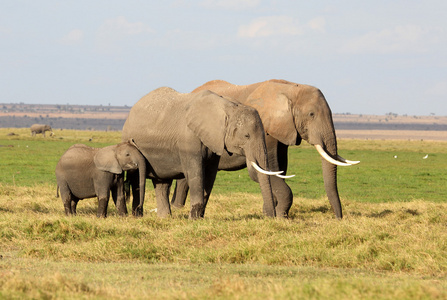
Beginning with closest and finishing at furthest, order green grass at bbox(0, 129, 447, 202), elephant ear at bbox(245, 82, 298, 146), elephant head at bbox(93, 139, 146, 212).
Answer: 1. elephant head at bbox(93, 139, 146, 212)
2. elephant ear at bbox(245, 82, 298, 146)
3. green grass at bbox(0, 129, 447, 202)

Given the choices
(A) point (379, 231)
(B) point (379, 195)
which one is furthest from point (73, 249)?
(B) point (379, 195)

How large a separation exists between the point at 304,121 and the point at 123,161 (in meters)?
3.61

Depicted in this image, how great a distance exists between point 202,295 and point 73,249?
3.66 meters

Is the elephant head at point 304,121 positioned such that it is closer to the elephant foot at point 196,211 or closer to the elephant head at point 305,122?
the elephant head at point 305,122

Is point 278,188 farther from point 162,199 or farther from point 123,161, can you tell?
point 123,161

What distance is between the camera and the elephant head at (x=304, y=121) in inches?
551

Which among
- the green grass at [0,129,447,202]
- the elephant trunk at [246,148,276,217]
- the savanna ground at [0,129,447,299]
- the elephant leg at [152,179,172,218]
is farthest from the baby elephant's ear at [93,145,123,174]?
the green grass at [0,129,447,202]

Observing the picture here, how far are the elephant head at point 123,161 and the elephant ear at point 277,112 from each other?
2568 millimetres

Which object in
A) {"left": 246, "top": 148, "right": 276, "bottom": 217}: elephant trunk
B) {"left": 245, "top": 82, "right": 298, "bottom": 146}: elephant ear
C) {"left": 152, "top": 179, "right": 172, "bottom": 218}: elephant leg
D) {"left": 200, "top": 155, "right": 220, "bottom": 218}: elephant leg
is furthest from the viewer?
{"left": 152, "top": 179, "right": 172, "bottom": 218}: elephant leg

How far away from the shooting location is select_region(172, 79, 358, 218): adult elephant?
46.0 ft

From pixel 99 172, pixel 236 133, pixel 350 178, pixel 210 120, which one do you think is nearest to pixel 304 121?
pixel 236 133

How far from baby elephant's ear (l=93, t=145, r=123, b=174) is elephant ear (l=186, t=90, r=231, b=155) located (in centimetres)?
181

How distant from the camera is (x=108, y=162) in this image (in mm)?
13906

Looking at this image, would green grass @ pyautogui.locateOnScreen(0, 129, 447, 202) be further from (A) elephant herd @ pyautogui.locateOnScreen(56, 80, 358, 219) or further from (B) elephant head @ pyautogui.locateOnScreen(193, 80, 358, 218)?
(A) elephant herd @ pyautogui.locateOnScreen(56, 80, 358, 219)
